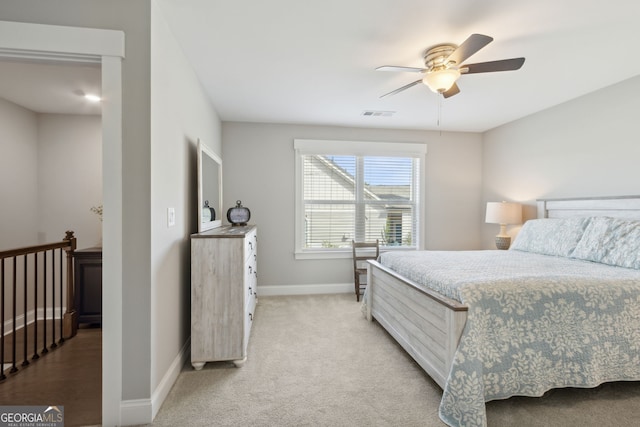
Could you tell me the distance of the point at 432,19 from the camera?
6.31ft

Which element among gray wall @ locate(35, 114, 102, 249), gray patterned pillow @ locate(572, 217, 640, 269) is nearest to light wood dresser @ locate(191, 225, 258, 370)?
gray wall @ locate(35, 114, 102, 249)

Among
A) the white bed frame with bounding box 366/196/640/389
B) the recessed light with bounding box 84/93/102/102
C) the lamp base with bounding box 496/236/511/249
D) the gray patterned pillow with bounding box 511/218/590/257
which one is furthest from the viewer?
the lamp base with bounding box 496/236/511/249

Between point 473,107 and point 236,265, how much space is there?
3249 millimetres

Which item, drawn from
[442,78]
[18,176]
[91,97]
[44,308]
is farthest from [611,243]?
[18,176]

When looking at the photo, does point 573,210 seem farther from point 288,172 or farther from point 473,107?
point 288,172

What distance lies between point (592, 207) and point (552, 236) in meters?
0.51

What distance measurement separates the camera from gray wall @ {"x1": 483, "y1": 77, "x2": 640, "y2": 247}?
283 cm

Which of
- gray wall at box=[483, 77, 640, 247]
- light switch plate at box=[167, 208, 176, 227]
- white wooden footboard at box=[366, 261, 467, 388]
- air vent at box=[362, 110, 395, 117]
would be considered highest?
air vent at box=[362, 110, 395, 117]

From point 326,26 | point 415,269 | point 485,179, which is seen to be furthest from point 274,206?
point 485,179

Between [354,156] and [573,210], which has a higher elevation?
[354,156]

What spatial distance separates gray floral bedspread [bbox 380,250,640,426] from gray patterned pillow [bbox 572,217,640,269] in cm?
47

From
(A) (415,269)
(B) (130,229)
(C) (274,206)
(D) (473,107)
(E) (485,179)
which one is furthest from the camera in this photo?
(E) (485,179)

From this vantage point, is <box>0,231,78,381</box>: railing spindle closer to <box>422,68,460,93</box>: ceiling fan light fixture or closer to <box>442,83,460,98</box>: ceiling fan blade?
<box>422,68,460,93</box>: ceiling fan light fixture

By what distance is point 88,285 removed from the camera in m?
3.17
